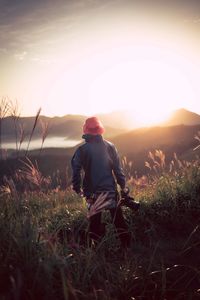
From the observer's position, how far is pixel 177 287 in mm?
5250

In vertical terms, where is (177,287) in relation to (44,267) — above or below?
below

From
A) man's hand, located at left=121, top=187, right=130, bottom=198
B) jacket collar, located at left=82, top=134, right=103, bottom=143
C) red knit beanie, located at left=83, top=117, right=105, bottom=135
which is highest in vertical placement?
red knit beanie, located at left=83, top=117, right=105, bottom=135

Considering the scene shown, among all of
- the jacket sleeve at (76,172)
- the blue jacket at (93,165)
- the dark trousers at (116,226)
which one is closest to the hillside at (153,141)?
the dark trousers at (116,226)

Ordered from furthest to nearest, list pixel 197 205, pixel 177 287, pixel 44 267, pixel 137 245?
1. pixel 197 205
2. pixel 137 245
3. pixel 177 287
4. pixel 44 267

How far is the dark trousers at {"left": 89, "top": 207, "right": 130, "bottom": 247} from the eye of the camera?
6.40 m

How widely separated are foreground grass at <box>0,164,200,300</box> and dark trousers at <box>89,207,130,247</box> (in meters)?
0.15

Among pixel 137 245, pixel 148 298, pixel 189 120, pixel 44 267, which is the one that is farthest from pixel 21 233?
pixel 189 120

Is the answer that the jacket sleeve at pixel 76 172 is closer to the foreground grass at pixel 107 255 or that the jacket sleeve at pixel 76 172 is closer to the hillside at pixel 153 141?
the foreground grass at pixel 107 255

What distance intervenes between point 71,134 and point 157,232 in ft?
602

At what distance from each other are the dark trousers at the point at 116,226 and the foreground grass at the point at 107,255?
0.15 meters

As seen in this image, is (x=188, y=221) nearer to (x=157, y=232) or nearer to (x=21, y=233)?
(x=157, y=232)

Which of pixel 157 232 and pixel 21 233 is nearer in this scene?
pixel 21 233

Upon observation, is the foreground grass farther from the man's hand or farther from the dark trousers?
the man's hand

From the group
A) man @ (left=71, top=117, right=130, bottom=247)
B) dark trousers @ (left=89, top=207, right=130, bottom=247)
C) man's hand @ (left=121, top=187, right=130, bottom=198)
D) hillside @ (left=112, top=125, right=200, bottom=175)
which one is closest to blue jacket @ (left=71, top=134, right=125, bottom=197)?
man @ (left=71, top=117, right=130, bottom=247)
